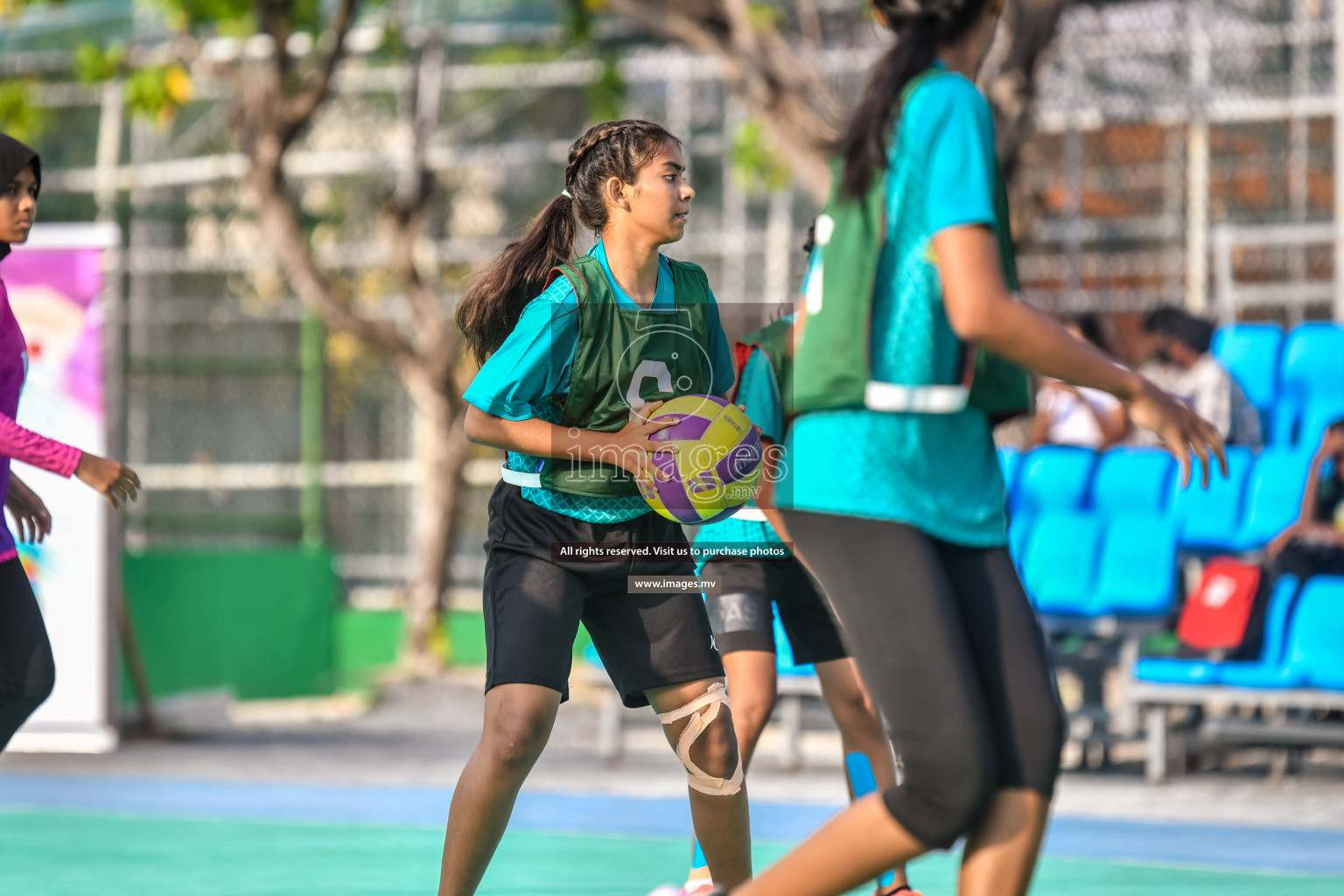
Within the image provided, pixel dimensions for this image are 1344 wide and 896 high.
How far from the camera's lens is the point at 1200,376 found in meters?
9.22

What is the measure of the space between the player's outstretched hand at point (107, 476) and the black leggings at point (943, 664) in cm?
168

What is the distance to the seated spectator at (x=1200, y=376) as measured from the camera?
9.20 meters

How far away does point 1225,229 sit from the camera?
1051cm

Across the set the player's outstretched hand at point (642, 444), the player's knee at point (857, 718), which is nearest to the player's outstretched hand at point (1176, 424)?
the player's outstretched hand at point (642, 444)

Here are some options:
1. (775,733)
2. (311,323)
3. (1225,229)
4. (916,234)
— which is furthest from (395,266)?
(916,234)

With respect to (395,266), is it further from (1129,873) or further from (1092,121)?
(1129,873)

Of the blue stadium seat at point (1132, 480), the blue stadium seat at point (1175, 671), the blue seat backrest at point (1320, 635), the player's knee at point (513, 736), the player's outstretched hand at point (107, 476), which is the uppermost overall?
the player's outstretched hand at point (107, 476)

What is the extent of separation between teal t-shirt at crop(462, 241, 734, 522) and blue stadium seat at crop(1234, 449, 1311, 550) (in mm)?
5527

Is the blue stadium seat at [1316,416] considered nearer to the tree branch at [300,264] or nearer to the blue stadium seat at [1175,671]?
the blue stadium seat at [1175,671]

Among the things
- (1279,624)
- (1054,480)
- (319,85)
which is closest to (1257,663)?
(1279,624)

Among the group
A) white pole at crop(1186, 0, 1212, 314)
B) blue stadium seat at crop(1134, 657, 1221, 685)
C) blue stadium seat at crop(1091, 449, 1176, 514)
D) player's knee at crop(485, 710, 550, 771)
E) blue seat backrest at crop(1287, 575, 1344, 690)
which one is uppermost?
white pole at crop(1186, 0, 1212, 314)

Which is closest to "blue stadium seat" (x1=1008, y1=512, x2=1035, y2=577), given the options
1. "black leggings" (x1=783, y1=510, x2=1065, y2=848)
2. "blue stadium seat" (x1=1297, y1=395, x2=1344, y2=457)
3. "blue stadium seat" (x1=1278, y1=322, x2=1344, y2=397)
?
"blue stadium seat" (x1=1297, y1=395, x2=1344, y2=457)

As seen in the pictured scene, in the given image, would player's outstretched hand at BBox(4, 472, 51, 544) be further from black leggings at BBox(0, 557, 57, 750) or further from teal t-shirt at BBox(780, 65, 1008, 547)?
teal t-shirt at BBox(780, 65, 1008, 547)

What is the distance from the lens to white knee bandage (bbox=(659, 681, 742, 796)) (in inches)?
158
